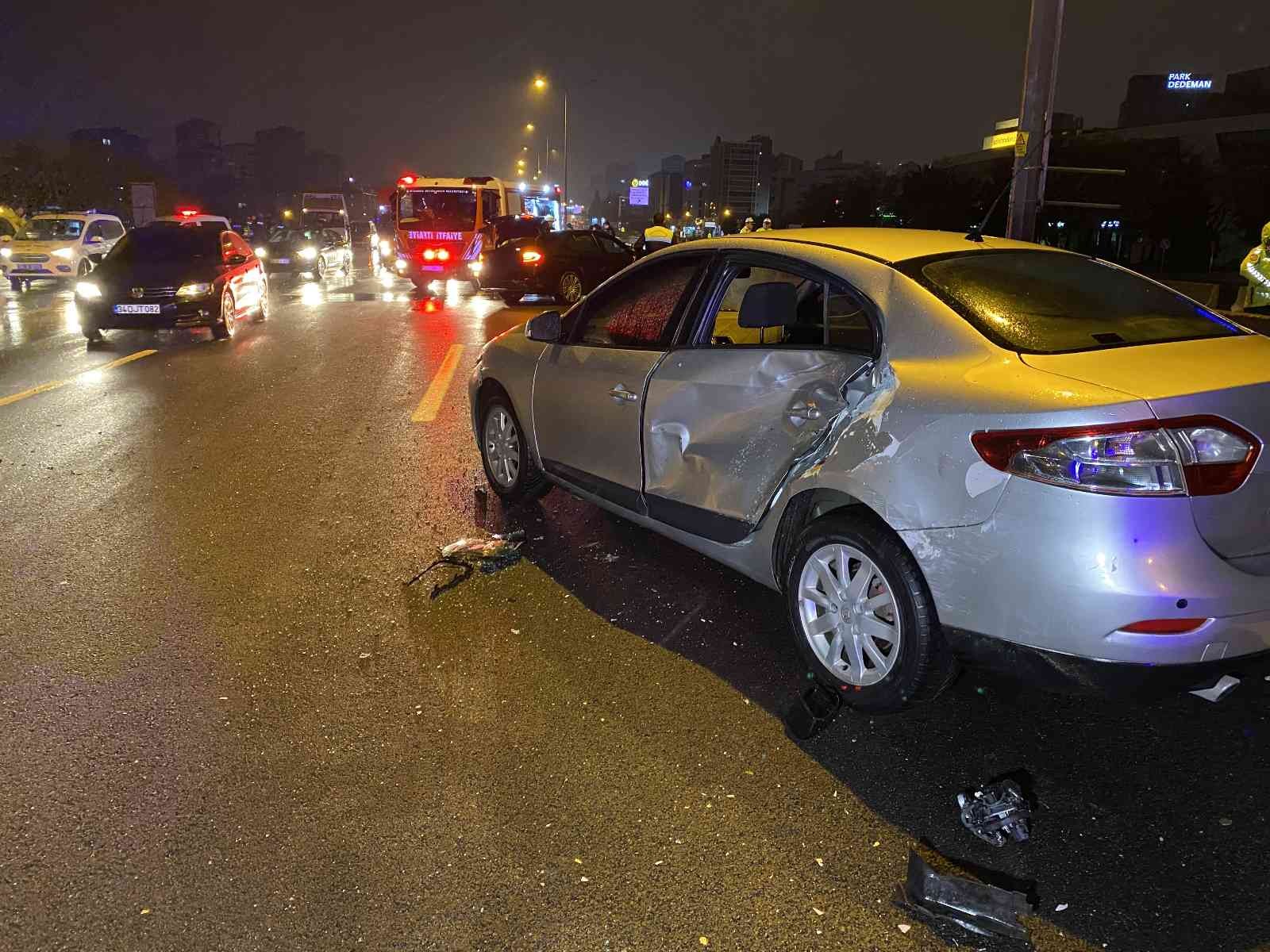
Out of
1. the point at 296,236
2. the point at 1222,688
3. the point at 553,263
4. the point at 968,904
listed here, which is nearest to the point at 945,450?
the point at 1222,688

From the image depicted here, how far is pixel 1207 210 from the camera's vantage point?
55406mm

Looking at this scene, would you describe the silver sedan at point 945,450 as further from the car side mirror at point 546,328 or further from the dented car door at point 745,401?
the car side mirror at point 546,328

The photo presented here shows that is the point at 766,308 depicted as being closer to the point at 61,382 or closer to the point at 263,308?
the point at 61,382

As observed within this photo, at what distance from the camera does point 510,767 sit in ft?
10.6

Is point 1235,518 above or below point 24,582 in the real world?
above

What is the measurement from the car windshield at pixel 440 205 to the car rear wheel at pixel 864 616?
22.9 m

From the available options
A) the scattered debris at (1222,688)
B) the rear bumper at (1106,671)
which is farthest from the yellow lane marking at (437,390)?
the scattered debris at (1222,688)

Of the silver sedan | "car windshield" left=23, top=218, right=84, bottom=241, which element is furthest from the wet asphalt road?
"car windshield" left=23, top=218, right=84, bottom=241

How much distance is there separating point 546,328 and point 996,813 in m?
3.42

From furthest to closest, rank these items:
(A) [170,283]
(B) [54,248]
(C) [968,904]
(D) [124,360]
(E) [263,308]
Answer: (B) [54,248] < (E) [263,308] < (A) [170,283] < (D) [124,360] < (C) [968,904]

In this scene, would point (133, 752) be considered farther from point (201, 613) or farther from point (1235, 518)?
point (1235, 518)

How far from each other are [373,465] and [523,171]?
440 ft

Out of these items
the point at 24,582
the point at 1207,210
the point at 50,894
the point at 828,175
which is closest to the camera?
the point at 50,894

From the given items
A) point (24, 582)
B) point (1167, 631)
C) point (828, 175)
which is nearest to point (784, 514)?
point (1167, 631)
